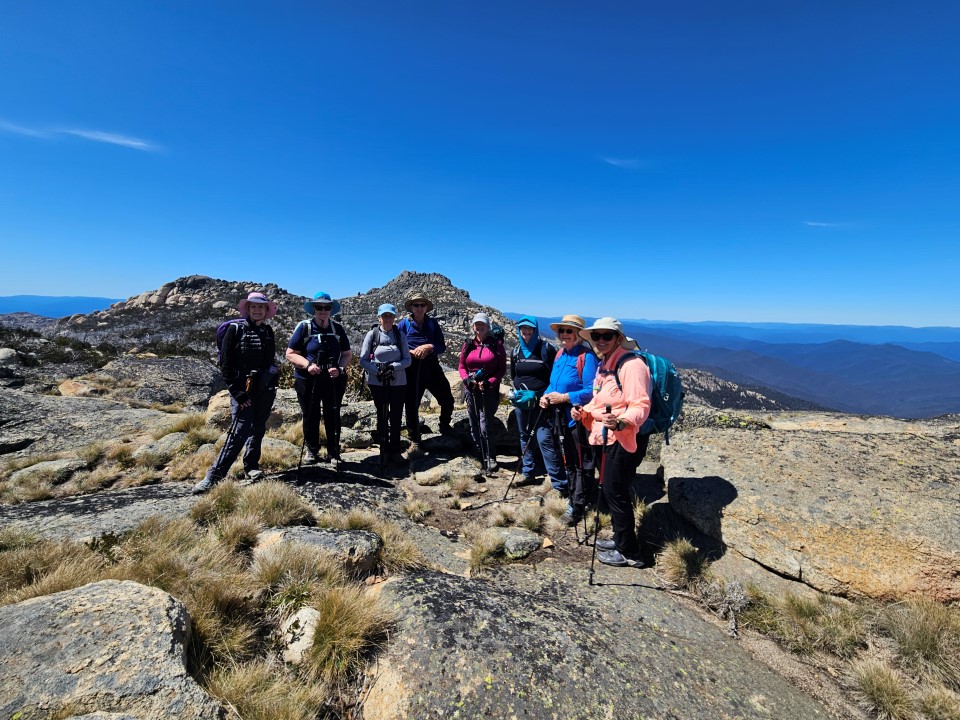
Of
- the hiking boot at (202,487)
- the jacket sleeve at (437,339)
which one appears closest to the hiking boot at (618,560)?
the jacket sleeve at (437,339)

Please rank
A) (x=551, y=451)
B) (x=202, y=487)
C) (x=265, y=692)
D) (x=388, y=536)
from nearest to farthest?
(x=265, y=692) → (x=388, y=536) → (x=202, y=487) → (x=551, y=451)

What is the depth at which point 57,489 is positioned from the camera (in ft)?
21.3

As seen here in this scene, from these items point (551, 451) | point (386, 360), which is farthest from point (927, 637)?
point (386, 360)

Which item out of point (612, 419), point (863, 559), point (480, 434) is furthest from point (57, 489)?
point (863, 559)

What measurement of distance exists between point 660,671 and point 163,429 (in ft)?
33.4

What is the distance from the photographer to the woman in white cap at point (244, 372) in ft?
19.5

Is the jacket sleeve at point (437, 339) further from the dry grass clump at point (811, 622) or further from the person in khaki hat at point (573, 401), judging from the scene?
the dry grass clump at point (811, 622)

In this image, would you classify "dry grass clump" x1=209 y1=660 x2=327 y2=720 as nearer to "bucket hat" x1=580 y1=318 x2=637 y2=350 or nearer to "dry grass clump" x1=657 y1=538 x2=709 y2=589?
"dry grass clump" x1=657 y1=538 x2=709 y2=589

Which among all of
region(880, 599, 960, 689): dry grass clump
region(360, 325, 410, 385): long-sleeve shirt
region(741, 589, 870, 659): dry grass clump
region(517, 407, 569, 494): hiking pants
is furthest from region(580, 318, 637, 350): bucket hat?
region(360, 325, 410, 385): long-sleeve shirt

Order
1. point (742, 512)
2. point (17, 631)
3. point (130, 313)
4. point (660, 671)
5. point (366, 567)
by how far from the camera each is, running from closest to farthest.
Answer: point (17, 631) < point (660, 671) < point (366, 567) < point (742, 512) < point (130, 313)

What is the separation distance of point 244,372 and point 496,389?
4288 mm

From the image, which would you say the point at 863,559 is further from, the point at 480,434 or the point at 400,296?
the point at 400,296

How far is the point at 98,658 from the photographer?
2.28 metres

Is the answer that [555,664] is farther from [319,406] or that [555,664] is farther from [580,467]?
[319,406]
